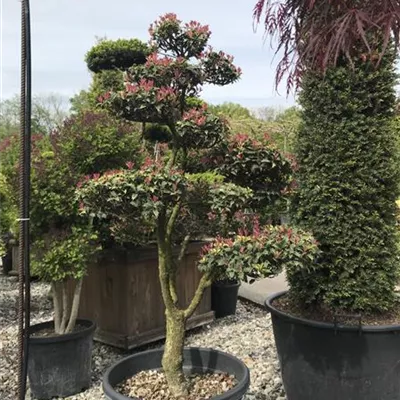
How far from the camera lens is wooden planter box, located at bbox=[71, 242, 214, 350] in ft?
12.1

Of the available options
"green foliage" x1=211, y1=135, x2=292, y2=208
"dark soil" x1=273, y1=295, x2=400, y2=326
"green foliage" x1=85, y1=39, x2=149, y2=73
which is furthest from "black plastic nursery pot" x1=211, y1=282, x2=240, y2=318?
"green foliage" x1=85, y1=39, x2=149, y2=73

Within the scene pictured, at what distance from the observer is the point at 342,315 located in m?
2.49

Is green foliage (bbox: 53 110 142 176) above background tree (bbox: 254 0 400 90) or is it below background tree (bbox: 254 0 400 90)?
below

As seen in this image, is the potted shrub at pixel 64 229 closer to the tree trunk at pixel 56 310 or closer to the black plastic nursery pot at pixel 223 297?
the tree trunk at pixel 56 310

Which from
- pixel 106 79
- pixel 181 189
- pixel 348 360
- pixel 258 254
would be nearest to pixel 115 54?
pixel 106 79

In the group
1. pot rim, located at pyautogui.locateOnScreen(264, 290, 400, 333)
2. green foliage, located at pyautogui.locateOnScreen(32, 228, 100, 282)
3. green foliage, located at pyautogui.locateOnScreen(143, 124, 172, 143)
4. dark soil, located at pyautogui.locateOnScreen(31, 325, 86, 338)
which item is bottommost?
dark soil, located at pyautogui.locateOnScreen(31, 325, 86, 338)

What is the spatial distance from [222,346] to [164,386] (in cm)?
157

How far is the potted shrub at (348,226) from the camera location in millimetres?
2414

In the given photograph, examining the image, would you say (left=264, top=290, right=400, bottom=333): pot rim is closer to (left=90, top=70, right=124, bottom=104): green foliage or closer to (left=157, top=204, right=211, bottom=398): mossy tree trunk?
(left=157, top=204, right=211, bottom=398): mossy tree trunk

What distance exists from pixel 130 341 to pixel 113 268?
1.83 ft

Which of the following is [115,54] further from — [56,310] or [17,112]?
[17,112]

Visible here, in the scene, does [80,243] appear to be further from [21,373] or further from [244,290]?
[244,290]

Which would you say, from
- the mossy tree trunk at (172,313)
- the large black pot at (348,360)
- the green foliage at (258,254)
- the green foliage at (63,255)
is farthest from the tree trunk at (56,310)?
the large black pot at (348,360)

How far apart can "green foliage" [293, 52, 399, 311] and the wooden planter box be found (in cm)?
156
